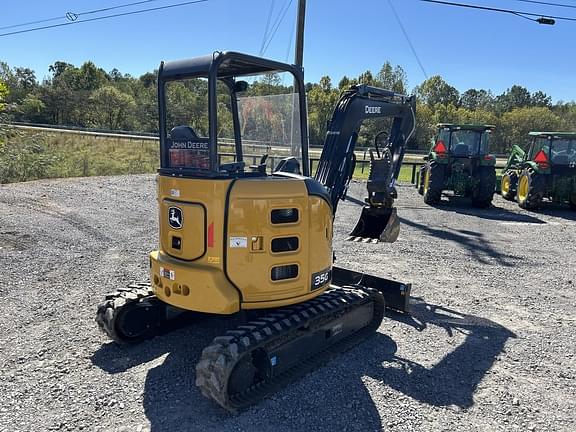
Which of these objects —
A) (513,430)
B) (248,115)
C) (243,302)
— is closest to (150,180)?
(248,115)

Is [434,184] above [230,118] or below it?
below

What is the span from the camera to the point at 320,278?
4.76m

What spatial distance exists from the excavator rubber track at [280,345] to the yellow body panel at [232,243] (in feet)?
0.80

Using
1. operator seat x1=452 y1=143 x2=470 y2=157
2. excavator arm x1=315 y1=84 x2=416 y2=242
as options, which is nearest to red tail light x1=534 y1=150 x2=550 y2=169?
operator seat x1=452 y1=143 x2=470 y2=157

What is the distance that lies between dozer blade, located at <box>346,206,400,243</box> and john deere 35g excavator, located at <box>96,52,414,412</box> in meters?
1.59

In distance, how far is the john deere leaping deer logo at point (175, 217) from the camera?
14.1 ft

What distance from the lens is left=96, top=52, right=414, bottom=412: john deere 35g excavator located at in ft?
13.3

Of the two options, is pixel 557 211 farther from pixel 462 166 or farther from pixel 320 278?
pixel 320 278

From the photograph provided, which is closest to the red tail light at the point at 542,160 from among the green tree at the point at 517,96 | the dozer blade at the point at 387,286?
the dozer blade at the point at 387,286

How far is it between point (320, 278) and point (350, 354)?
86 cm

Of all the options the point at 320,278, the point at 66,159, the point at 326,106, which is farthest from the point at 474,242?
the point at 326,106

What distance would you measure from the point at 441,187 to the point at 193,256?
1223cm

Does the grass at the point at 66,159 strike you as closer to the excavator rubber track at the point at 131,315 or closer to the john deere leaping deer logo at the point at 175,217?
the excavator rubber track at the point at 131,315

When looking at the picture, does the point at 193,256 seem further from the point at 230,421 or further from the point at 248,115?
the point at 248,115
